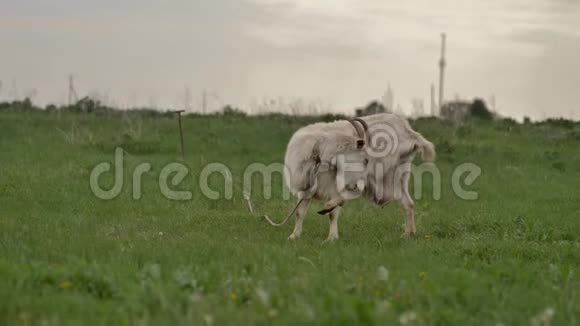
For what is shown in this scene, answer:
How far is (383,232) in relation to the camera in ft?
35.8

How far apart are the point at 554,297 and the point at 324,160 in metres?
4.25

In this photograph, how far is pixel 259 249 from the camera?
8500 millimetres

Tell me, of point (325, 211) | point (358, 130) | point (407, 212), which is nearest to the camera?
point (325, 211)

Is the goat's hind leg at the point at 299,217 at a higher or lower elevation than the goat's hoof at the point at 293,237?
higher

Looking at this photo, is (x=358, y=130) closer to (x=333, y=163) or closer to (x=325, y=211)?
(x=333, y=163)

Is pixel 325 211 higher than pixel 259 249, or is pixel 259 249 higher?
pixel 325 211

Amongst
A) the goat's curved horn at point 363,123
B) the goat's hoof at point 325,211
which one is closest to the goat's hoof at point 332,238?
the goat's hoof at point 325,211

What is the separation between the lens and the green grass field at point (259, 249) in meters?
5.28

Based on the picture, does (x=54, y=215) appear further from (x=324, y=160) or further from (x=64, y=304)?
(x=64, y=304)

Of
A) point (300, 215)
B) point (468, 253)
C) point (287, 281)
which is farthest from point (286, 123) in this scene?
point (287, 281)

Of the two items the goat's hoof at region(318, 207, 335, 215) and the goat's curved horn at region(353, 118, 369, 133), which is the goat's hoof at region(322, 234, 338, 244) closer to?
the goat's hoof at region(318, 207, 335, 215)

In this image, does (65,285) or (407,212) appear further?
(407,212)

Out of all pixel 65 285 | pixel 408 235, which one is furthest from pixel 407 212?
pixel 65 285
